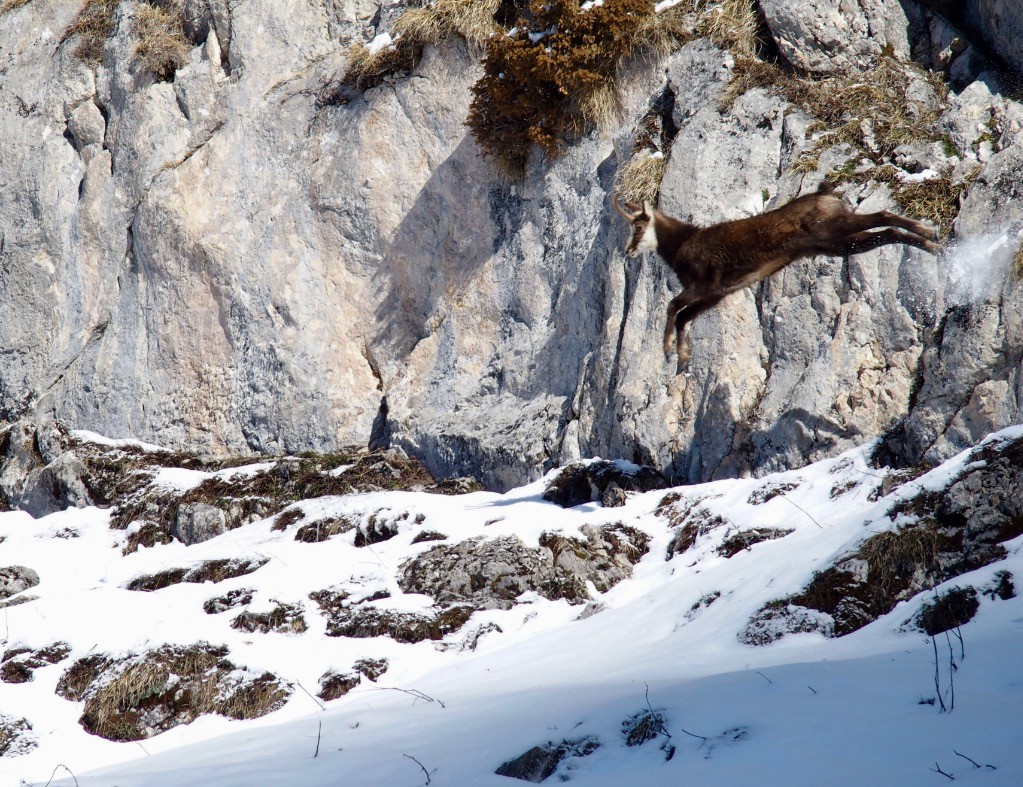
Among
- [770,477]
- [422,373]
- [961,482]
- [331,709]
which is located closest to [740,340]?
[770,477]

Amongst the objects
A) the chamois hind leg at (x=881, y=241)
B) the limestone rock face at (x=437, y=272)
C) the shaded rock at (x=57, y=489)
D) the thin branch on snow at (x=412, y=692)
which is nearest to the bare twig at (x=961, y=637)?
the thin branch on snow at (x=412, y=692)

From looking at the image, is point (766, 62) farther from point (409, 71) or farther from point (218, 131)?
point (218, 131)

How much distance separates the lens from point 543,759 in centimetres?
416

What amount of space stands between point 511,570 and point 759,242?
133 inches

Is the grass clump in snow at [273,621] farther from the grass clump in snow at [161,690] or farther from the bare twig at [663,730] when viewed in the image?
the bare twig at [663,730]

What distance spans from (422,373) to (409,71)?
14.8 ft

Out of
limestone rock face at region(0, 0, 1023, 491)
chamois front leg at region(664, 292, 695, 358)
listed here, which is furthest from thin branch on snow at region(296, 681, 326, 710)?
limestone rock face at region(0, 0, 1023, 491)

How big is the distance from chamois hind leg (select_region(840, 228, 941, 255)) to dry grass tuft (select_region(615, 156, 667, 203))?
3303mm

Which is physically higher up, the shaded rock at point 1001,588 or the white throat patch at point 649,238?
the white throat patch at point 649,238

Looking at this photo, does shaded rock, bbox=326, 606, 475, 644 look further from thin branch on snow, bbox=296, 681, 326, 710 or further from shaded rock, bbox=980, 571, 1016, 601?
shaded rock, bbox=980, 571, 1016, 601

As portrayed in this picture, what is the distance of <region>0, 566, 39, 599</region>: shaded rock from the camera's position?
9.54 metres

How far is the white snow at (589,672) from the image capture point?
380 cm

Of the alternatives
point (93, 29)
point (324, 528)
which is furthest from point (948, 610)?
point (93, 29)

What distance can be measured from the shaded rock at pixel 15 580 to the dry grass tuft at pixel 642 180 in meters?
7.73
